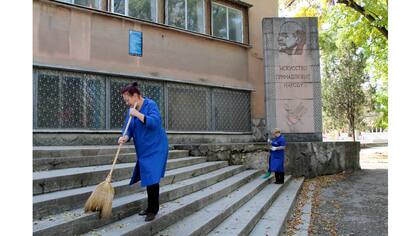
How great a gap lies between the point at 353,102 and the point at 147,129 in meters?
22.2

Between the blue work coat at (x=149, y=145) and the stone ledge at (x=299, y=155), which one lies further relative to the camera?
the stone ledge at (x=299, y=155)

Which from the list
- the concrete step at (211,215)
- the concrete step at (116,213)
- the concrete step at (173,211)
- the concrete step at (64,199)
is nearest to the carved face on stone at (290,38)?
the concrete step at (173,211)

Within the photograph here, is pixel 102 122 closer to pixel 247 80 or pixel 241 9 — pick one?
pixel 247 80

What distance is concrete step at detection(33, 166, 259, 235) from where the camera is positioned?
3.63 m

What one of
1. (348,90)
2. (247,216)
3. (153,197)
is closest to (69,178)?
(153,197)

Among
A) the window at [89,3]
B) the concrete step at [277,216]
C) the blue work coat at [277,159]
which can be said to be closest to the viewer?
the concrete step at [277,216]

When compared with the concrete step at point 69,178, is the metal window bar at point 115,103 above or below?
above

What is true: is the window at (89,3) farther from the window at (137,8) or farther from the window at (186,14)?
the window at (186,14)

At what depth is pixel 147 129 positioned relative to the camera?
4.48 m

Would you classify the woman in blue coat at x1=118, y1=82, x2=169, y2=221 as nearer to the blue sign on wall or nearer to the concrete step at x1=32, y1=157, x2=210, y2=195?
the concrete step at x1=32, y1=157, x2=210, y2=195

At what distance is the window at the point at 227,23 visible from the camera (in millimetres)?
13023

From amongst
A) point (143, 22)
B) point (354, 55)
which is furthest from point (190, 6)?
point (354, 55)

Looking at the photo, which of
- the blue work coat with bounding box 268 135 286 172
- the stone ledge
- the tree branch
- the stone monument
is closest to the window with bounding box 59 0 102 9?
the stone ledge

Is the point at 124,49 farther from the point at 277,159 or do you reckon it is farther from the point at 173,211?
the point at 173,211
